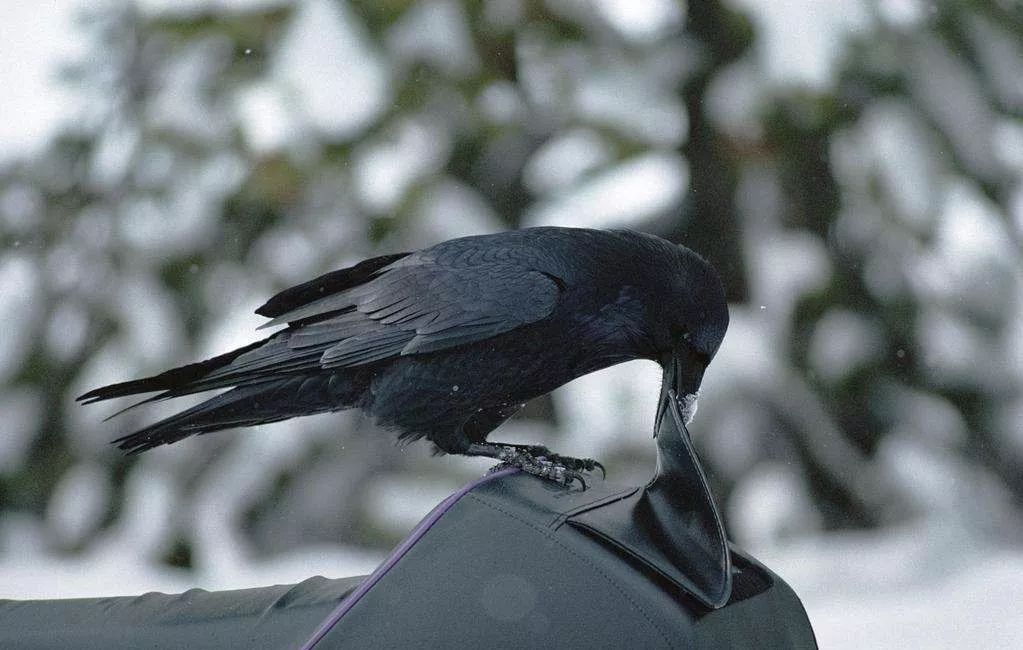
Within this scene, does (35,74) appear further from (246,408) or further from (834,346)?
(834,346)

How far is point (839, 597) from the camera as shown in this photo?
2898mm

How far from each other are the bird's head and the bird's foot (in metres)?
0.18

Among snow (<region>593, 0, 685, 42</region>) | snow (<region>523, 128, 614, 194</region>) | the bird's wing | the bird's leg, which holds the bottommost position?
the bird's leg

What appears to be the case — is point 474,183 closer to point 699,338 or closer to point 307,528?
point 307,528

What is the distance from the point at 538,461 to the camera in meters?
1.26

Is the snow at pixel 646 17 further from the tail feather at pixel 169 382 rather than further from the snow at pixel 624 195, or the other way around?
the tail feather at pixel 169 382

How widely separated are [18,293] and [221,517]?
1150 millimetres

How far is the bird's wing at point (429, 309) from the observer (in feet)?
4.23

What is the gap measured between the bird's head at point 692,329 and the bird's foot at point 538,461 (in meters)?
0.18

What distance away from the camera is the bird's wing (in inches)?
50.8

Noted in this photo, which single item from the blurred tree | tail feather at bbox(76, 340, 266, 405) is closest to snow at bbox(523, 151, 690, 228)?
the blurred tree

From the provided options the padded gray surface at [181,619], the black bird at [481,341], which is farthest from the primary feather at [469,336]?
the padded gray surface at [181,619]

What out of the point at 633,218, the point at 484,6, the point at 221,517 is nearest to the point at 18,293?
the point at 221,517

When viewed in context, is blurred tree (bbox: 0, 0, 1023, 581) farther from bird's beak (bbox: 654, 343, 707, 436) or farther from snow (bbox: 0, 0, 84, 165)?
bird's beak (bbox: 654, 343, 707, 436)
